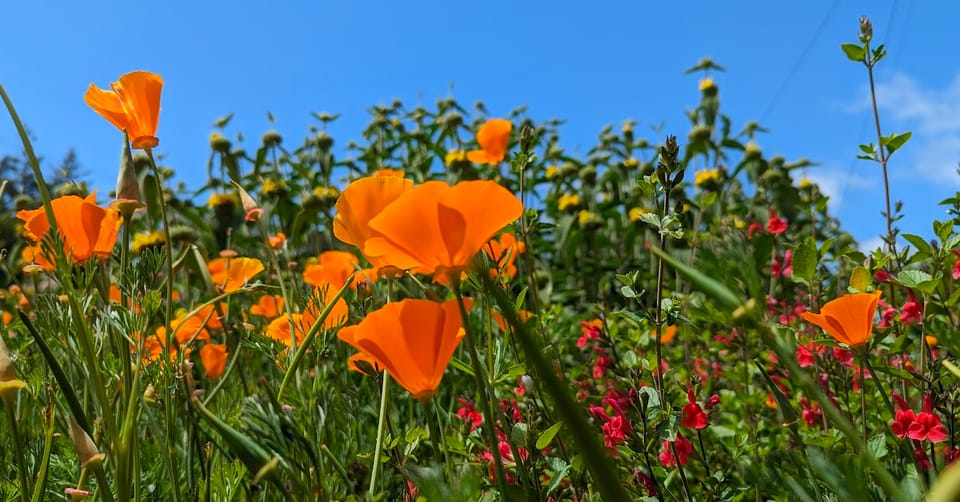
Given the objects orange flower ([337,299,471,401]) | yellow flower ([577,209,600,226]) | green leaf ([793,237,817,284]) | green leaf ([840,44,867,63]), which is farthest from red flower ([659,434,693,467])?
yellow flower ([577,209,600,226])

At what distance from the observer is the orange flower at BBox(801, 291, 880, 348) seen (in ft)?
2.25

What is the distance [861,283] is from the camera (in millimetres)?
760

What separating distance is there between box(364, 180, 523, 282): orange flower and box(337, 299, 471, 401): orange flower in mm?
71

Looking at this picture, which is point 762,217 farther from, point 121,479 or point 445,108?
point 121,479

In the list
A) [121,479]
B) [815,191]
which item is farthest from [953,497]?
[815,191]

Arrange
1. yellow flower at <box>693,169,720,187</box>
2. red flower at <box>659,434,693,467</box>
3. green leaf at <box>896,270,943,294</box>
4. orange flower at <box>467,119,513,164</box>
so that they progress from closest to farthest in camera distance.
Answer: green leaf at <box>896,270,943,294</box>, red flower at <box>659,434,693,467</box>, orange flower at <box>467,119,513,164</box>, yellow flower at <box>693,169,720,187</box>

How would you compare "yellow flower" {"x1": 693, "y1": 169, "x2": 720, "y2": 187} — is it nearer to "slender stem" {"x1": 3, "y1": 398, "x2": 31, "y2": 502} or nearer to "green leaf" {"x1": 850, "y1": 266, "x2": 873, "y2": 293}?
"green leaf" {"x1": 850, "y1": 266, "x2": 873, "y2": 293}

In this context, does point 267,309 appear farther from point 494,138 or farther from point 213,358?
point 494,138

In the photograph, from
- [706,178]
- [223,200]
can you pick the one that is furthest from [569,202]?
[223,200]

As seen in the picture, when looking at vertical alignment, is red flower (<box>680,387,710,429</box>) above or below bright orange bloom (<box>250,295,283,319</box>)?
below

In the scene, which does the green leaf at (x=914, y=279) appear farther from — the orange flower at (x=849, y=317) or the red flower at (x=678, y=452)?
the red flower at (x=678, y=452)

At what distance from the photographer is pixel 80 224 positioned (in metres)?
0.77

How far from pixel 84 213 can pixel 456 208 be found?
0.52 meters

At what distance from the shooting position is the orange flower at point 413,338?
0.53 meters
